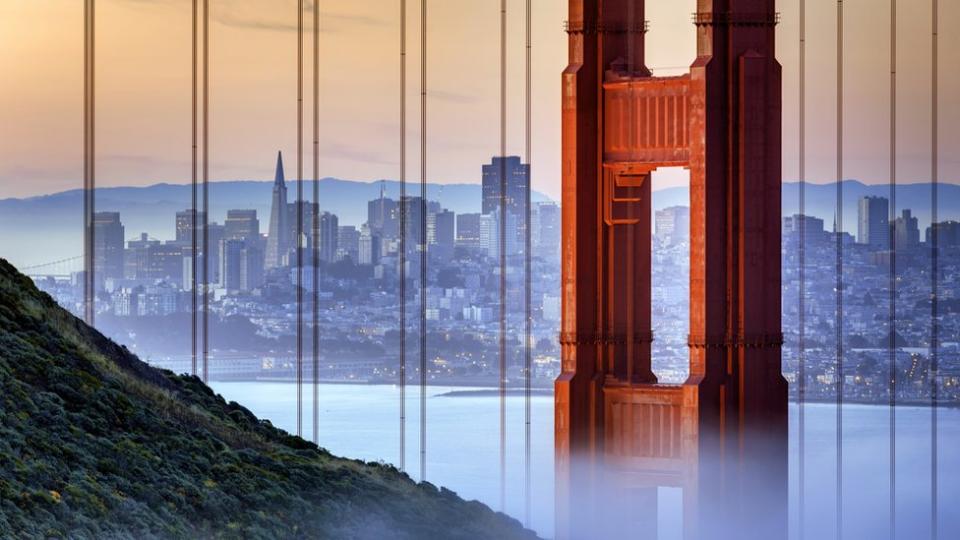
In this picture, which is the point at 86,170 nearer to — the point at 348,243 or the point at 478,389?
the point at 348,243

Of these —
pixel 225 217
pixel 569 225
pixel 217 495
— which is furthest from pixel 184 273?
pixel 217 495

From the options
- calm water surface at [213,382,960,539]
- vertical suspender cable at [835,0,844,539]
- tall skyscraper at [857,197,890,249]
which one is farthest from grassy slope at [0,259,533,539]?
tall skyscraper at [857,197,890,249]

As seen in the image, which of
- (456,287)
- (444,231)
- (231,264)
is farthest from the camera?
(456,287)

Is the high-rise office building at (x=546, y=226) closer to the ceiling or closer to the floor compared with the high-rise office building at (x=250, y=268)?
closer to the ceiling

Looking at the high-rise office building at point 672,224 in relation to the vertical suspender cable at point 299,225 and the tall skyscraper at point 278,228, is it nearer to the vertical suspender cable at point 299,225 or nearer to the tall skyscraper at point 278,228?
the tall skyscraper at point 278,228

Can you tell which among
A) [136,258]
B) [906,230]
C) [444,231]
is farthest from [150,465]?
[906,230]

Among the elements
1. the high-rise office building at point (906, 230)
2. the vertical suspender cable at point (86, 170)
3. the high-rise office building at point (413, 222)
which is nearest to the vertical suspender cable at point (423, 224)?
the vertical suspender cable at point (86, 170)

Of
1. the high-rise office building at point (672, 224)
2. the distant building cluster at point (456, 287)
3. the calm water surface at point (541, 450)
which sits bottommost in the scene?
the calm water surface at point (541, 450)

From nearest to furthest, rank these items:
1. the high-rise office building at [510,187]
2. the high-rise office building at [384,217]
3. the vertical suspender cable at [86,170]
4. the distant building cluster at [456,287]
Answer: the vertical suspender cable at [86,170] → the distant building cluster at [456,287] → the high-rise office building at [510,187] → the high-rise office building at [384,217]
